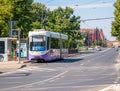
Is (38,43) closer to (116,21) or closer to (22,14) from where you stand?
(22,14)

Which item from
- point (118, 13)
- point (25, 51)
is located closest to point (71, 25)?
point (118, 13)

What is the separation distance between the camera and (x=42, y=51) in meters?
52.3

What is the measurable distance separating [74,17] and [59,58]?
211 ft

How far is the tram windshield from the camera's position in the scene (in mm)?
52531

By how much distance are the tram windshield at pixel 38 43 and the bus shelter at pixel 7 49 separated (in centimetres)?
315

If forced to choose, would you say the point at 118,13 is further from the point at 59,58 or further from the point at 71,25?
the point at 71,25

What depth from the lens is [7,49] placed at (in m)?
54.7

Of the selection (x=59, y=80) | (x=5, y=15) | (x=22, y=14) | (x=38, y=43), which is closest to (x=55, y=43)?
(x=38, y=43)

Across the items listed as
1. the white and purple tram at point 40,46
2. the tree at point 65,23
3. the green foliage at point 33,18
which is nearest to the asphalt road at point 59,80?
the white and purple tram at point 40,46

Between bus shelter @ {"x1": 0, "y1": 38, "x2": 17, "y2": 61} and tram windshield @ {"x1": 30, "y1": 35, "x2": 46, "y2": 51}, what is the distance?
3.15 meters

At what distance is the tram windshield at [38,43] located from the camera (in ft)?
172

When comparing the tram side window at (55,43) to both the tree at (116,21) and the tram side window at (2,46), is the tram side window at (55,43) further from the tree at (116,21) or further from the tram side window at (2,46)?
the tree at (116,21)

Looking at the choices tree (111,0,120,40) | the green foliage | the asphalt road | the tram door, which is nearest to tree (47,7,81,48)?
the green foliage

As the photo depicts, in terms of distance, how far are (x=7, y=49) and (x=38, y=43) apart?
4.15 metres
